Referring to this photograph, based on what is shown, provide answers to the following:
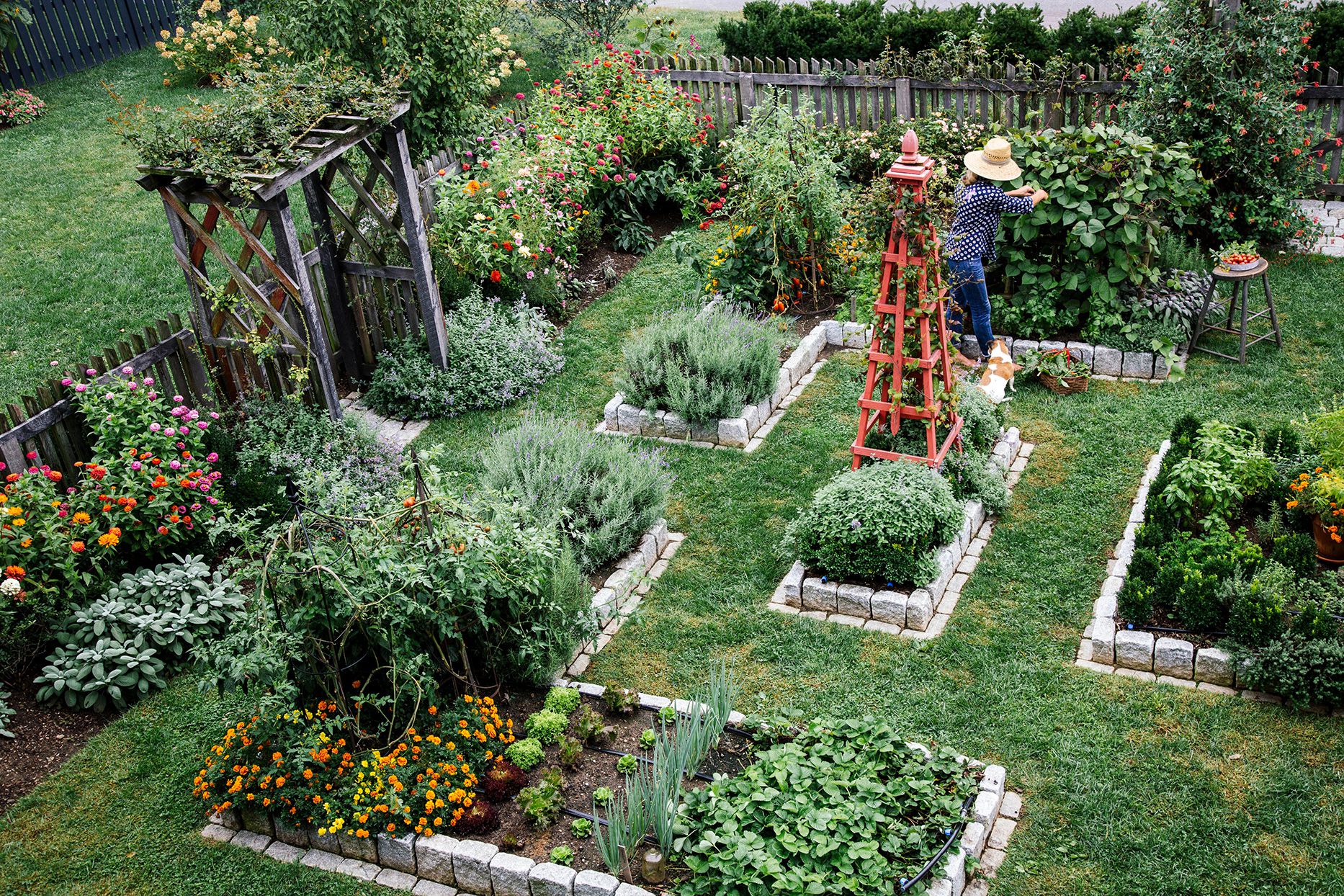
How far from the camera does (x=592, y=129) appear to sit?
11188 mm

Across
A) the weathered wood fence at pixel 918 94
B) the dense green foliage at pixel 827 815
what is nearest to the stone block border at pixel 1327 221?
the weathered wood fence at pixel 918 94

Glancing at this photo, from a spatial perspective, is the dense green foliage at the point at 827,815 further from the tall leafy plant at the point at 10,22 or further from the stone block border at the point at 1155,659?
the tall leafy plant at the point at 10,22

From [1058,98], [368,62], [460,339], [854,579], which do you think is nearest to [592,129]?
[368,62]

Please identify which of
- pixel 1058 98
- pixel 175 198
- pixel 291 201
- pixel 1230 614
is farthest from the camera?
pixel 291 201

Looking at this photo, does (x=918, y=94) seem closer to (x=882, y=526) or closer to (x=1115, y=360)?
(x=1115, y=360)

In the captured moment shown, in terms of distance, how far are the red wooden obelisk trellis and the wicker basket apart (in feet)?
5.63

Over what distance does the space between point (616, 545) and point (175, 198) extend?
3.85m

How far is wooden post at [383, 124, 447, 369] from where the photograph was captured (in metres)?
8.62

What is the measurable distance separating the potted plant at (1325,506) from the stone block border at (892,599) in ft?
5.79

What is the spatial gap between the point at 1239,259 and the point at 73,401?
26.8 ft

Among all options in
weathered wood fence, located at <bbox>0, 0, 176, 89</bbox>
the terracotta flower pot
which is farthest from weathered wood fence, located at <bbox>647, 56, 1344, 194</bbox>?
weathered wood fence, located at <bbox>0, 0, 176, 89</bbox>

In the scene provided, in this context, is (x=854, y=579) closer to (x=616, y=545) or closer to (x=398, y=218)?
(x=616, y=545)

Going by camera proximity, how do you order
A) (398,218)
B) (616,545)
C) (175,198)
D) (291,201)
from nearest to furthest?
(616,545)
(175,198)
(398,218)
(291,201)

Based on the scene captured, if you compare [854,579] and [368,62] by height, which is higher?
[368,62]
